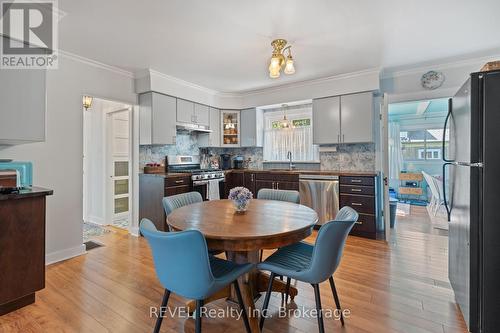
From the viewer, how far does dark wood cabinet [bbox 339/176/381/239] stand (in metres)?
3.70

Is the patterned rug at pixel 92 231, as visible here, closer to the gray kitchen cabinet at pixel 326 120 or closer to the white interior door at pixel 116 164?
the white interior door at pixel 116 164

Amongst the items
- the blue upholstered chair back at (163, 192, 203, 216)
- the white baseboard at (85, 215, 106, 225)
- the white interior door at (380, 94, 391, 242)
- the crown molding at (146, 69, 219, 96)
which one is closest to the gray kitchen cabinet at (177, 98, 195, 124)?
the crown molding at (146, 69, 219, 96)

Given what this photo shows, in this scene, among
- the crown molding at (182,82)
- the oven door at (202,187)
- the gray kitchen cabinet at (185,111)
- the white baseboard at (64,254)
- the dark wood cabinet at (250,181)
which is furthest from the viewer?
the dark wood cabinet at (250,181)

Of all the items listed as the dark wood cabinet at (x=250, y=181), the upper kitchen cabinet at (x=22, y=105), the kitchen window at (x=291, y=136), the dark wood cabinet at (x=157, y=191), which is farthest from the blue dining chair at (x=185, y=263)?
the kitchen window at (x=291, y=136)

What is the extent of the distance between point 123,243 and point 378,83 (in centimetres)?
444

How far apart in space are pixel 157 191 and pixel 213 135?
1776mm

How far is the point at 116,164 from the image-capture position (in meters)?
4.65

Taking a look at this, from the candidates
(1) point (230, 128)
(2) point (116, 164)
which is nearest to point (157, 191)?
(2) point (116, 164)

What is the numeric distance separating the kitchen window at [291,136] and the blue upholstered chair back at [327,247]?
3321 mm

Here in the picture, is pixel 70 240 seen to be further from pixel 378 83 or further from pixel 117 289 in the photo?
pixel 378 83

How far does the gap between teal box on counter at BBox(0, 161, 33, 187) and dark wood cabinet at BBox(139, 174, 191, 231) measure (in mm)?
1433

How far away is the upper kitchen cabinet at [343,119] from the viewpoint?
3930 mm

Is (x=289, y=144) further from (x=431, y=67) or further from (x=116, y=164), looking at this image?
(x=116, y=164)

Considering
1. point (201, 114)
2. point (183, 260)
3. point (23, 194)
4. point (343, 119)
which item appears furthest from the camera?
point (201, 114)
